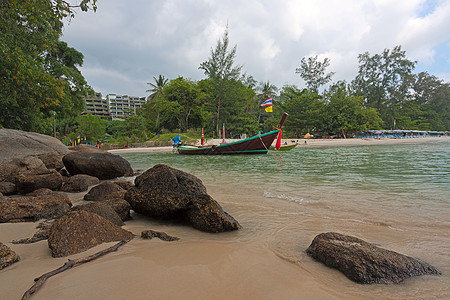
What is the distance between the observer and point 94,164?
23.7 feet

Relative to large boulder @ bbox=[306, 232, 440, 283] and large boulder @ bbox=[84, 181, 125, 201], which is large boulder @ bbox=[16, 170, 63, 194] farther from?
large boulder @ bbox=[306, 232, 440, 283]

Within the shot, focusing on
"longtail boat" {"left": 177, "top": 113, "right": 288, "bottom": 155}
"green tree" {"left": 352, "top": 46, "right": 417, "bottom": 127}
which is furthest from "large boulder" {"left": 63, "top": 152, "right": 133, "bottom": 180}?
"green tree" {"left": 352, "top": 46, "right": 417, "bottom": 127}

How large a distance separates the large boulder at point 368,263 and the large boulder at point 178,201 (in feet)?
4.09

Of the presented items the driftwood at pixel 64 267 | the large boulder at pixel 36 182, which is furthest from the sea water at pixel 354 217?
the large boulder at pixel 36 182

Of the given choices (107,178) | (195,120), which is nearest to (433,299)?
(107,178)

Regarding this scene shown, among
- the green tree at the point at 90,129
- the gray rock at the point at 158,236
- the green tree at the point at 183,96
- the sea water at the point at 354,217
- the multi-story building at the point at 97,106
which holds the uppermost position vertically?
the multi-story building at the point at 97,106

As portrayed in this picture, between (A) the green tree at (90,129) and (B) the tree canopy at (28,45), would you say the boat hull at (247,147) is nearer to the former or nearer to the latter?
(B) the tree canopy at (28,45)

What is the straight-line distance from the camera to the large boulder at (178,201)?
2896 mm

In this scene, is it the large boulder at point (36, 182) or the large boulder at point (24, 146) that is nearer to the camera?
the large boulder at point (36, 182)

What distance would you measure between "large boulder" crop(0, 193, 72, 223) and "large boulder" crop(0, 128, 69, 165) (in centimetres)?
520

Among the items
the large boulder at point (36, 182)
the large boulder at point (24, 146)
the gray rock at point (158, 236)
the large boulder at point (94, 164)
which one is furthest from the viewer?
the large boulder at point (24, 146)

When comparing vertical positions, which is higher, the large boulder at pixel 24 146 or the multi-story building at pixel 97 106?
the multi-story building at pixel 97 106

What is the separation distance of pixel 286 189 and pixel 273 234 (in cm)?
283

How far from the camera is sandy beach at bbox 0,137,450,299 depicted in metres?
1.55
